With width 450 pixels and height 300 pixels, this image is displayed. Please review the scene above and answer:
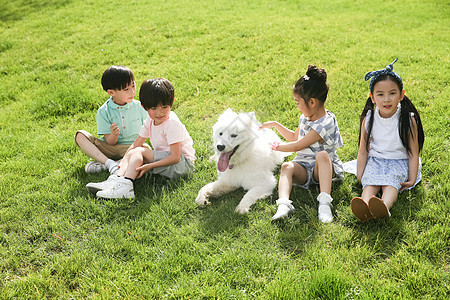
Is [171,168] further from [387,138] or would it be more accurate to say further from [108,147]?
[387,138]

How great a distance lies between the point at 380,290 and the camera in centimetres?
263

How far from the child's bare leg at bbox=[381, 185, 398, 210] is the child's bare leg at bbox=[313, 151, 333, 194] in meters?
0.50

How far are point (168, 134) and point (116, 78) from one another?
981 mm

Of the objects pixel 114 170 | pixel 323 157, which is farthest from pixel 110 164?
pixel 323 157

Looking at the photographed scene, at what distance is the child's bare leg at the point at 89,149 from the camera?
4.66 metres

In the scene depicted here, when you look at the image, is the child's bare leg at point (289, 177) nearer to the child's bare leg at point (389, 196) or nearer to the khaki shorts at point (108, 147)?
the child's bare leg at point (389, 196)

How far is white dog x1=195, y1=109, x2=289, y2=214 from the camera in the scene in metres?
3.79

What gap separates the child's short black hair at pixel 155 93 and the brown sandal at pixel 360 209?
228 cm

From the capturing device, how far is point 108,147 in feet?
15.9

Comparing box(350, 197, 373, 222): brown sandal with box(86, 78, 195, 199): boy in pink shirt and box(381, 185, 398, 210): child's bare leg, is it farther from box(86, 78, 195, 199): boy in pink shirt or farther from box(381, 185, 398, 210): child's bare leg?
box(86, 78, 195, 199): boy in pink shirt

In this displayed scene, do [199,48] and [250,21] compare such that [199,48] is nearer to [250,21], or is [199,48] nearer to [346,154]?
[250,21]

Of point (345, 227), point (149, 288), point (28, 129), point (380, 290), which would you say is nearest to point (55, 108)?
point (28, 129)

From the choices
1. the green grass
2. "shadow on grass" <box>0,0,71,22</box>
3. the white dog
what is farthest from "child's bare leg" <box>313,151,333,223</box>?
"shadow on grass" <box>0,0,71,22</box>

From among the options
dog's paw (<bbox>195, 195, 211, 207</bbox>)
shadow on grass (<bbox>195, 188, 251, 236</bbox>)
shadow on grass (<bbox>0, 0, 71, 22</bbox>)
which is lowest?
shadow on grass (<bbox>195, 188, 251, 236</bbox>)
